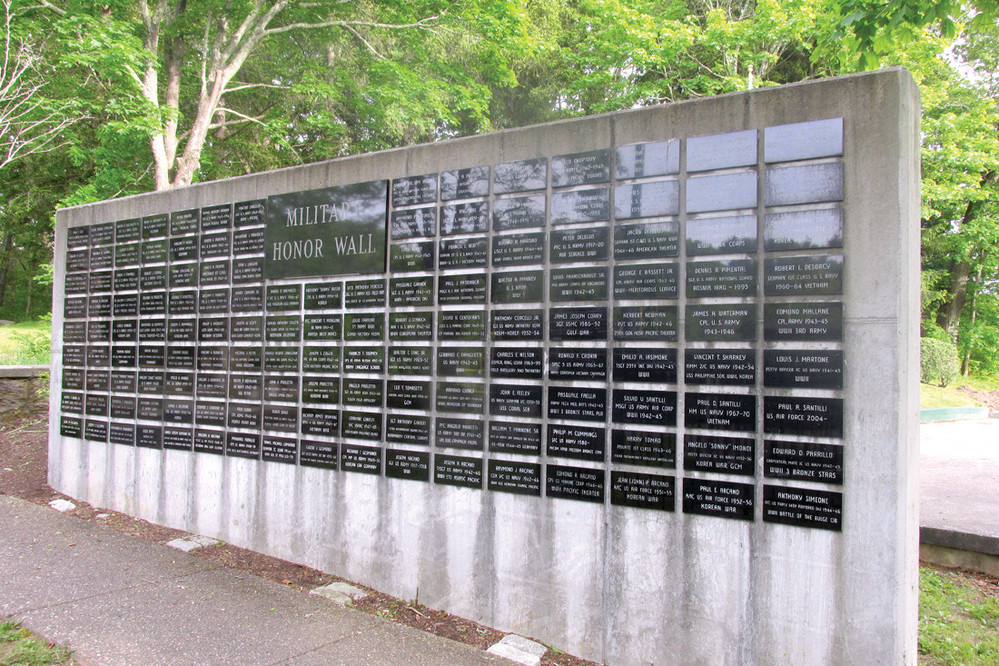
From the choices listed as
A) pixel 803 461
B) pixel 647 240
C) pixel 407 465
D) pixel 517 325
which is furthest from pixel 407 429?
pixel 803 461

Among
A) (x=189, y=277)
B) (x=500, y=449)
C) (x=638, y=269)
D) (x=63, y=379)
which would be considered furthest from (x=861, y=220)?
(x=63, y=379)

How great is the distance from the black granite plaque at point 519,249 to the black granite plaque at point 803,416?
157 cm

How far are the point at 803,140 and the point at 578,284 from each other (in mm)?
1389

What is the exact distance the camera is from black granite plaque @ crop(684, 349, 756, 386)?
3.28 metres

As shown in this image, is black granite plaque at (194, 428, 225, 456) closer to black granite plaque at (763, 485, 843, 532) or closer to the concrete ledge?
black granite plaque at (763, 485, 843, 532)

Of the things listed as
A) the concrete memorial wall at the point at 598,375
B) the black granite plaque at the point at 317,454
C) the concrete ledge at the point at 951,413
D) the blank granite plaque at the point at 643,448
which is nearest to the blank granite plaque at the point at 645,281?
the concrete memorial wall at the point at 598,375

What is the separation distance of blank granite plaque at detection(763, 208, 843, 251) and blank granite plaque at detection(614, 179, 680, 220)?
0.51 meters

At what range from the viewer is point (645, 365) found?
11.6 feet

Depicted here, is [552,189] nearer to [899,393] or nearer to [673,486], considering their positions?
[673,486]

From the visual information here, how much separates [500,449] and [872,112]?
106 inches

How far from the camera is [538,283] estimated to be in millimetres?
3945

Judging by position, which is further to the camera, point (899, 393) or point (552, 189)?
point (552, 189)

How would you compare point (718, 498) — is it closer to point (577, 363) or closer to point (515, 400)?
point (577, 363)

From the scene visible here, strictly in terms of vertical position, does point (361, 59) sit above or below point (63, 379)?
above
